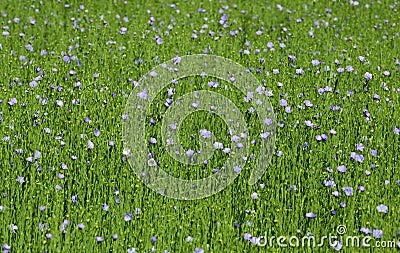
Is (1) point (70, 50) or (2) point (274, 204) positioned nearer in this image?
(2) point (274, 204)

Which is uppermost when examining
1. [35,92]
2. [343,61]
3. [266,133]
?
[343,61]

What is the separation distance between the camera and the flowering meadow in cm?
490

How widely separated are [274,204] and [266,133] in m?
1.03

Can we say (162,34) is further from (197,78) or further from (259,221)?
(259,221)

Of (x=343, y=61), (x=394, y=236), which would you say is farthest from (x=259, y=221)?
(x=343, y=61)

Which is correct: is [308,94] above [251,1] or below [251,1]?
below

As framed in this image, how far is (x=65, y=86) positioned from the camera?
6.78 m

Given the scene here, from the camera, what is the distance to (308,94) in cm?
688

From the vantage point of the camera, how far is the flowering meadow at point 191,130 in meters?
4.90

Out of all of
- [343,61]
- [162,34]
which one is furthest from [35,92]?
[343,61]

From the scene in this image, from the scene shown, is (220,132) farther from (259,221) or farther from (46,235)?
(46,235)

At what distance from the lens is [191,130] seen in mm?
6172

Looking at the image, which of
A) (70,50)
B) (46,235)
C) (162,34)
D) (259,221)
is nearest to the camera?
(46,235)

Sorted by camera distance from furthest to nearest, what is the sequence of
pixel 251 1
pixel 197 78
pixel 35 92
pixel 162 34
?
pixel 251 1
pixel 162 34
pixel 197 78
pixel 35 92
